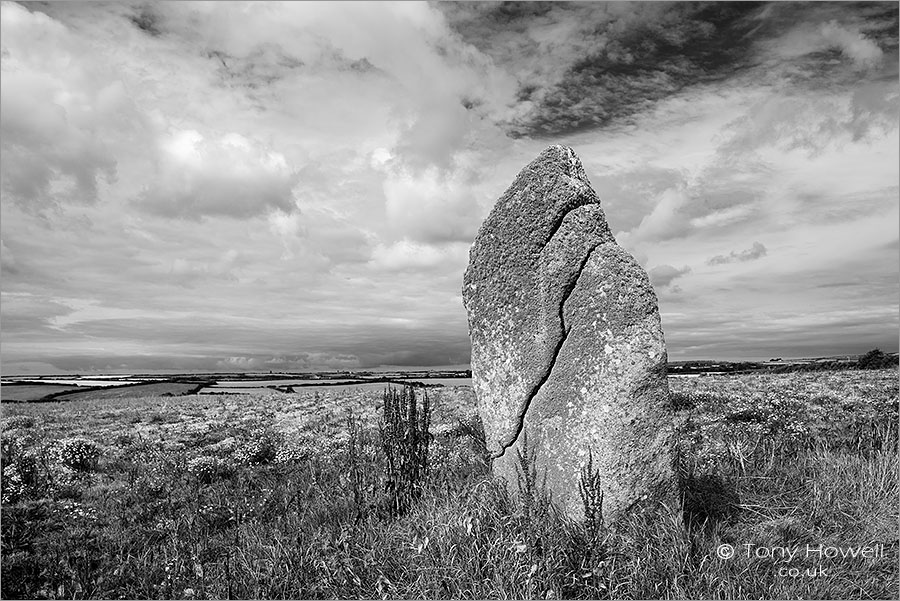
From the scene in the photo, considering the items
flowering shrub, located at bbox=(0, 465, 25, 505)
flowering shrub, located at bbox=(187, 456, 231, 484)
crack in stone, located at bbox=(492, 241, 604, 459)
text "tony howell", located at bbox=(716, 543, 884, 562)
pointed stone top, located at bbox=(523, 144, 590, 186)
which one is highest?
pointed stone top, located at bbox=(523, 144, 590, 186)

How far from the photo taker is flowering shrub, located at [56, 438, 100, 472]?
38.0 feet

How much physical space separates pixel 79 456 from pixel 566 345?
1038 cm

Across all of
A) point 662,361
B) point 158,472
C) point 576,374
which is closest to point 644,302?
point 662,361

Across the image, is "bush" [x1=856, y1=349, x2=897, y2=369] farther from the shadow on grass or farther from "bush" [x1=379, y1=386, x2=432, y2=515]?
"bush" [x1=379, y1=386, x2=432, y2=515]

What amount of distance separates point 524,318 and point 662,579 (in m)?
2.89

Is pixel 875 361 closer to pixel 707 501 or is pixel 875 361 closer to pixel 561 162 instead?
pixel 707 501

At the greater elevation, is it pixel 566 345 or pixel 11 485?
pixel 566 345

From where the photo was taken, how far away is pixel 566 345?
6449 mm

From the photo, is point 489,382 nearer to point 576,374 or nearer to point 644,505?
point 576,374

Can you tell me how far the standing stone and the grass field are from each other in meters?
0.45

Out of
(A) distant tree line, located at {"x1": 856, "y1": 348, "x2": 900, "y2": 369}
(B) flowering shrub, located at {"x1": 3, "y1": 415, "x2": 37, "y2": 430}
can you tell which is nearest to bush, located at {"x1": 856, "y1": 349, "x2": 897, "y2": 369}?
(A) distant tree line, located at {"x1": 856, "y1": 348, "x2": 900, "y2": 369}

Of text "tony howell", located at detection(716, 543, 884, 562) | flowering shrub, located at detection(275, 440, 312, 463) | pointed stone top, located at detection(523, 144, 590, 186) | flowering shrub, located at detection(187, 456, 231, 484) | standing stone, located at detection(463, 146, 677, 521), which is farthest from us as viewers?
flowering shrub, located at detection(275, 440, 312, 463)

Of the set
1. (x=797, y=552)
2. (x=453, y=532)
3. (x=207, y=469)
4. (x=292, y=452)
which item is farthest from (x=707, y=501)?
(x=207, y=469)

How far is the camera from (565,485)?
6.24 metres
